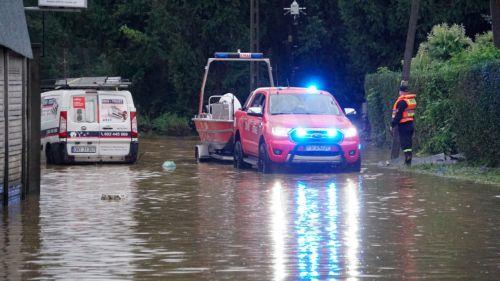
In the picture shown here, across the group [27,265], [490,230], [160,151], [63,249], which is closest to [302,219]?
[490,230]

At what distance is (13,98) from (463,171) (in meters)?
10.3

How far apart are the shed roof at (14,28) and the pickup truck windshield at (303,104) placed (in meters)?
8.94

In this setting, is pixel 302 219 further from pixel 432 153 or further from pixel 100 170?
pixel 432 153

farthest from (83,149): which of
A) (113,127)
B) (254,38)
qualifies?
(254,38)

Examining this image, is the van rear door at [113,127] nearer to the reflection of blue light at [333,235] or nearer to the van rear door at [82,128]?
the van rear door at [82,128]

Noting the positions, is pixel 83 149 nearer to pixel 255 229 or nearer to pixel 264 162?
pixel 264 162

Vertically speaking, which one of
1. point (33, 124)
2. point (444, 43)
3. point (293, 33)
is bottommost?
point (33, 124)

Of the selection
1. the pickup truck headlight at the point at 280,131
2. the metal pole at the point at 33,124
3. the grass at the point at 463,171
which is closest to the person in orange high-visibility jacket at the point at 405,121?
the grass at the point at 463,171

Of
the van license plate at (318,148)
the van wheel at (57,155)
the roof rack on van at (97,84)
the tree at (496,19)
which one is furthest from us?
the tree at (496,19)

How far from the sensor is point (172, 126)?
183 ft

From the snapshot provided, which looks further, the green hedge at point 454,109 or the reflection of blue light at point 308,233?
the green hedge at point 454,109

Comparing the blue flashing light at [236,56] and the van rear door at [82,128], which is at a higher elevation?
the blue flashing light at [236,56]

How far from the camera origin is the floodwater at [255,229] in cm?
1287

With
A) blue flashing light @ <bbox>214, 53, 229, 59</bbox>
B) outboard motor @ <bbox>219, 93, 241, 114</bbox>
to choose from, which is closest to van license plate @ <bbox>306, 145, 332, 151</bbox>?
outboard motor @ <bbox>219, 93, 241, 114</bbox>
